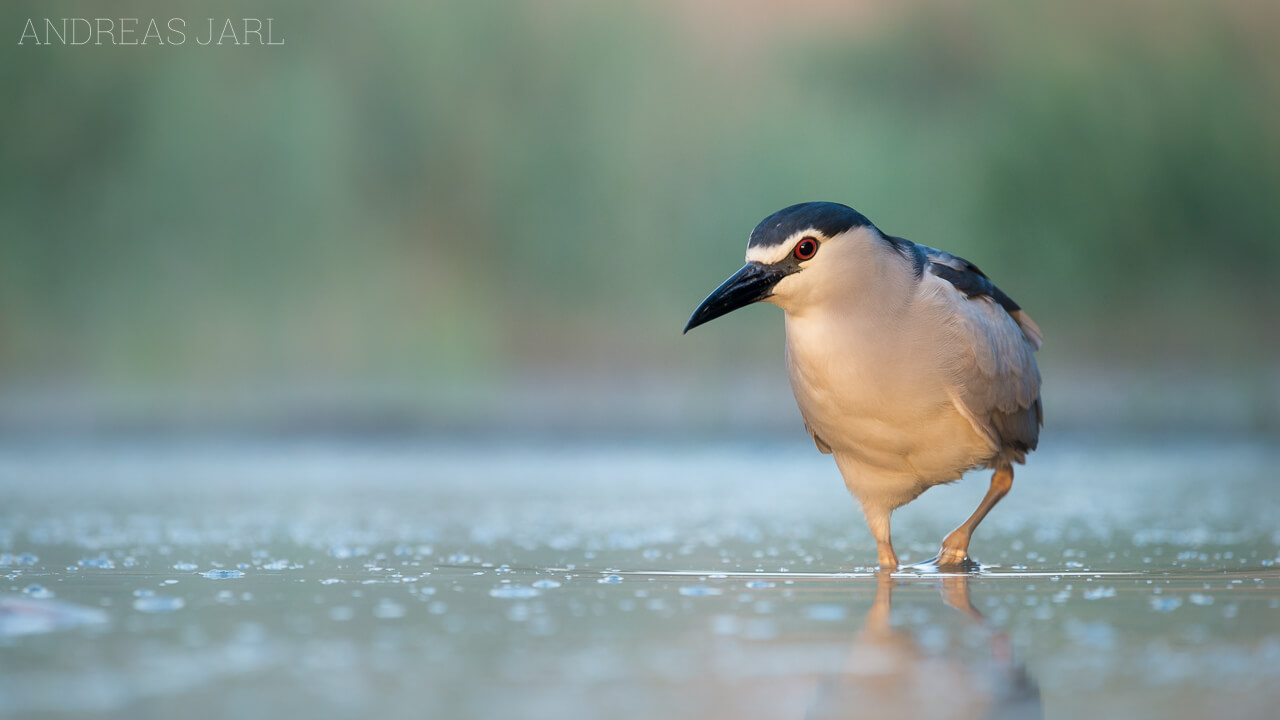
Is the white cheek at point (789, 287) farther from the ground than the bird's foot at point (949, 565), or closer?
farther from the ground

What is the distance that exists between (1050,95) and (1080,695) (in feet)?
43.8

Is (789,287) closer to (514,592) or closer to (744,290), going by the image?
(744,290)

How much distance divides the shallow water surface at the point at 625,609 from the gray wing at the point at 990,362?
35 centimetres

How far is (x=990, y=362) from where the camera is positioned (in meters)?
3.60

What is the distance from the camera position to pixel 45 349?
12.5 meters

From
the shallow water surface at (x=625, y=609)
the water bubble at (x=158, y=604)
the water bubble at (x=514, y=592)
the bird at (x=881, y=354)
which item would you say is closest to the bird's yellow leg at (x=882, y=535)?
A: the bird at (x=881, y=354)

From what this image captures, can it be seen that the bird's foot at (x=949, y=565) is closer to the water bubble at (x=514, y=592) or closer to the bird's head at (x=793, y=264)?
the bird's head at (x=793, y=264)

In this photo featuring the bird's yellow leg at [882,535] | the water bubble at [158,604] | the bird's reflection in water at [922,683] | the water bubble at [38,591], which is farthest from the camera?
the bird's yellow leg at [882,535]

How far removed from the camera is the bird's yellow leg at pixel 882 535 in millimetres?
3471

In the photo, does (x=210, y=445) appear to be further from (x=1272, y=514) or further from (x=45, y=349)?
(x=1272, y=514)

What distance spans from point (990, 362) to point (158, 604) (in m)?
2.19

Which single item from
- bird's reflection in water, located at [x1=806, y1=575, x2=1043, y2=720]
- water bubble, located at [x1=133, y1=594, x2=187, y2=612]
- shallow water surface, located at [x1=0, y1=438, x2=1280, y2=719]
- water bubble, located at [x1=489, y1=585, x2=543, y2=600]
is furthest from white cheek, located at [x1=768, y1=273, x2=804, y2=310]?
water bubble, located at [x1=133, y1=594, x2=187, y2=612]

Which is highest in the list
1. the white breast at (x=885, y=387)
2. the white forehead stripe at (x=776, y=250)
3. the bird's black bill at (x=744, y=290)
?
the white forehead stripe at (x=776, y=250)

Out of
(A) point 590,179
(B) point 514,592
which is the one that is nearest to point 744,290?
(B) point 514,592
